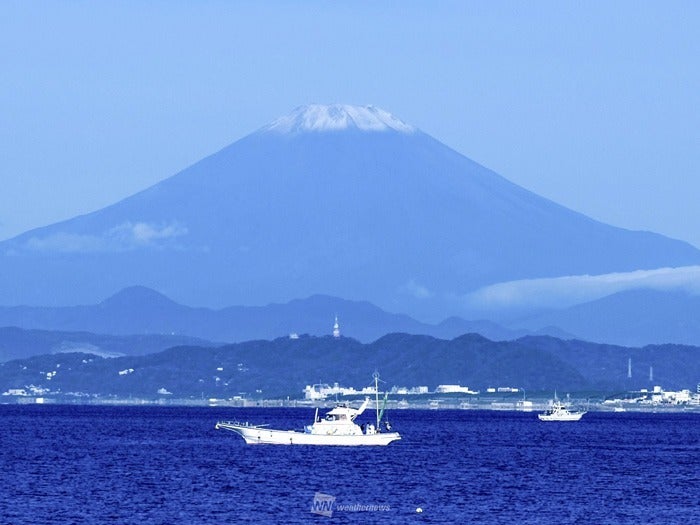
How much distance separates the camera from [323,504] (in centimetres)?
11575

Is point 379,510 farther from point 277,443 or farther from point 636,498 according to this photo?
point 277,443

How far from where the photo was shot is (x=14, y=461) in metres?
153

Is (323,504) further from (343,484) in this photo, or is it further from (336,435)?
(336,435)

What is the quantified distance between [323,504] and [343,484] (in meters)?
16.3

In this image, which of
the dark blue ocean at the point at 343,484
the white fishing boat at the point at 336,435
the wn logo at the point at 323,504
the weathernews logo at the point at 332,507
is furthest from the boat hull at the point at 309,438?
the weathernews logo at the point at 332,507

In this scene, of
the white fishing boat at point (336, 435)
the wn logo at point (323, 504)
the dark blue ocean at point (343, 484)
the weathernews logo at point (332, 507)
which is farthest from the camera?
the white fishing boat at point (336, 435)

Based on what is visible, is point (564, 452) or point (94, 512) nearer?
point (94, 512)

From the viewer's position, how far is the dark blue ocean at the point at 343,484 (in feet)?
363

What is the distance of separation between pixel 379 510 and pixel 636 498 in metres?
19.7

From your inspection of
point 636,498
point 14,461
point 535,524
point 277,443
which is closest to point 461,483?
point 636,498

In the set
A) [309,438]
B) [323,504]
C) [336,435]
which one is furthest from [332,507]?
[309,438]

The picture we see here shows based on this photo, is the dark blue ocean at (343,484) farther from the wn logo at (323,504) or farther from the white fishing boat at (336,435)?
the white fishing boat at (336,435)

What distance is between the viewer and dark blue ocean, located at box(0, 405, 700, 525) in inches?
4353

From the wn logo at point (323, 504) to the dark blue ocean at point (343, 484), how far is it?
0.44 meters
